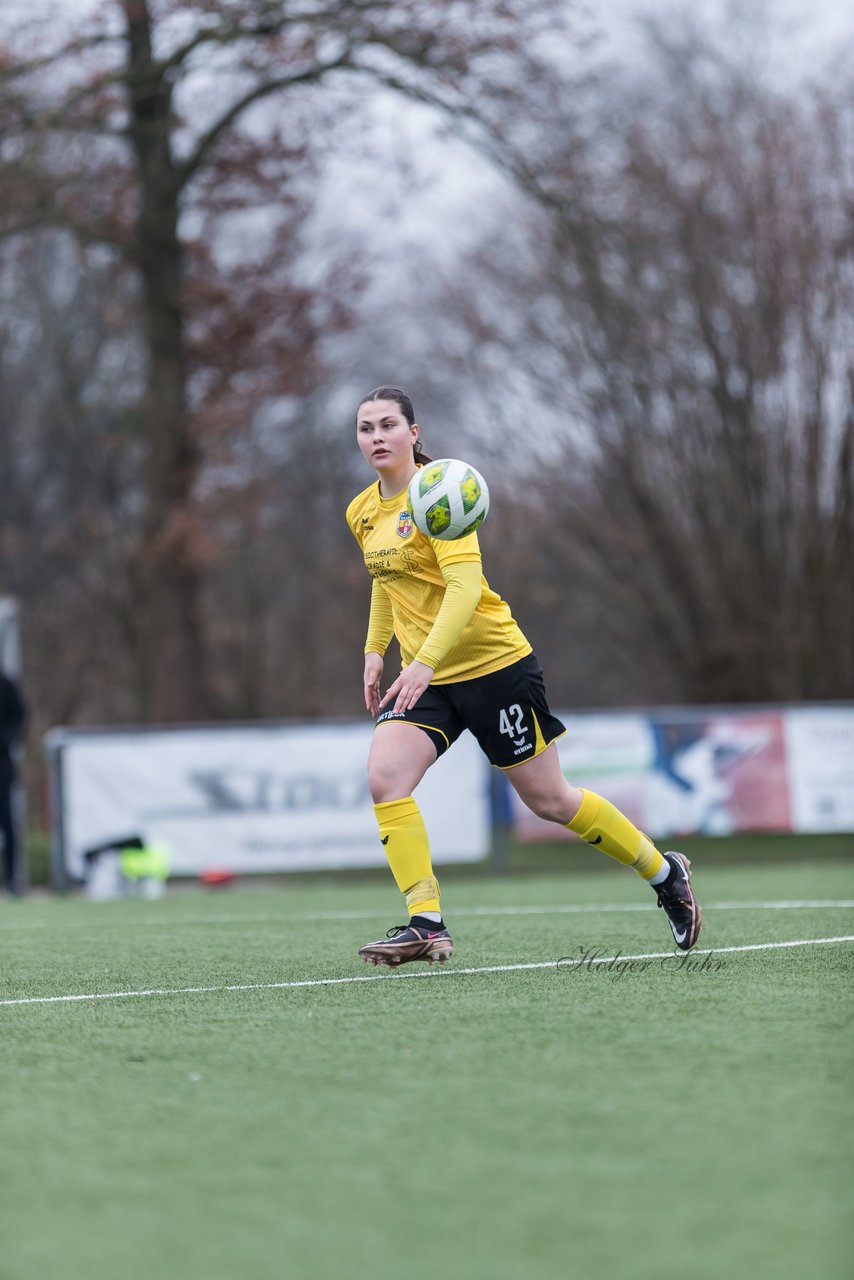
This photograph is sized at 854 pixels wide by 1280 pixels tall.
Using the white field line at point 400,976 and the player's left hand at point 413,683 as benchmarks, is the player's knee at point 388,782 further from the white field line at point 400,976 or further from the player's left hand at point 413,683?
the white field line at point 400,976

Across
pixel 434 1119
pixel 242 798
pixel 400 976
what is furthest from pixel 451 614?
pixel 242 798

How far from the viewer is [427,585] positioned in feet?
19.1

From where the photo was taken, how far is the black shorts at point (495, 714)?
5.69 meters

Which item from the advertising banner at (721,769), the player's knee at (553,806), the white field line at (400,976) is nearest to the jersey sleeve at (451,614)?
the player's knee at (553,806)

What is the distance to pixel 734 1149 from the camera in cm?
289

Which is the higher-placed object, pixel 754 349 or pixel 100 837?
pixel 754 349

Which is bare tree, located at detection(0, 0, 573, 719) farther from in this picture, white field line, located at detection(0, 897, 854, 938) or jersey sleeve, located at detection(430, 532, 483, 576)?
jersey sleeve, located at detection(430, 532, 483, 576)

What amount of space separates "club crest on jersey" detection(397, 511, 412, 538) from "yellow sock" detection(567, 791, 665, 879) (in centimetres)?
109

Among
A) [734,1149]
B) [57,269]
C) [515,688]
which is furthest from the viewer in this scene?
[57,269]

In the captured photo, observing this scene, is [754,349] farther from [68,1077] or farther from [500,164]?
[68,1077]

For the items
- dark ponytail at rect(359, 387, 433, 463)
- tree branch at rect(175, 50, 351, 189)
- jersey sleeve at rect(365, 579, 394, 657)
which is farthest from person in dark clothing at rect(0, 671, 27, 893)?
dark ponytail at rect(359, 387, 433, 463)

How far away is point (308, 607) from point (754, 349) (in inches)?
736

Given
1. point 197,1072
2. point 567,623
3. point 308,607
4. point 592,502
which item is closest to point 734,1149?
point 197,1072

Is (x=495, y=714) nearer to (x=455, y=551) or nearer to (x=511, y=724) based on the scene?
(x=511, y=724)
